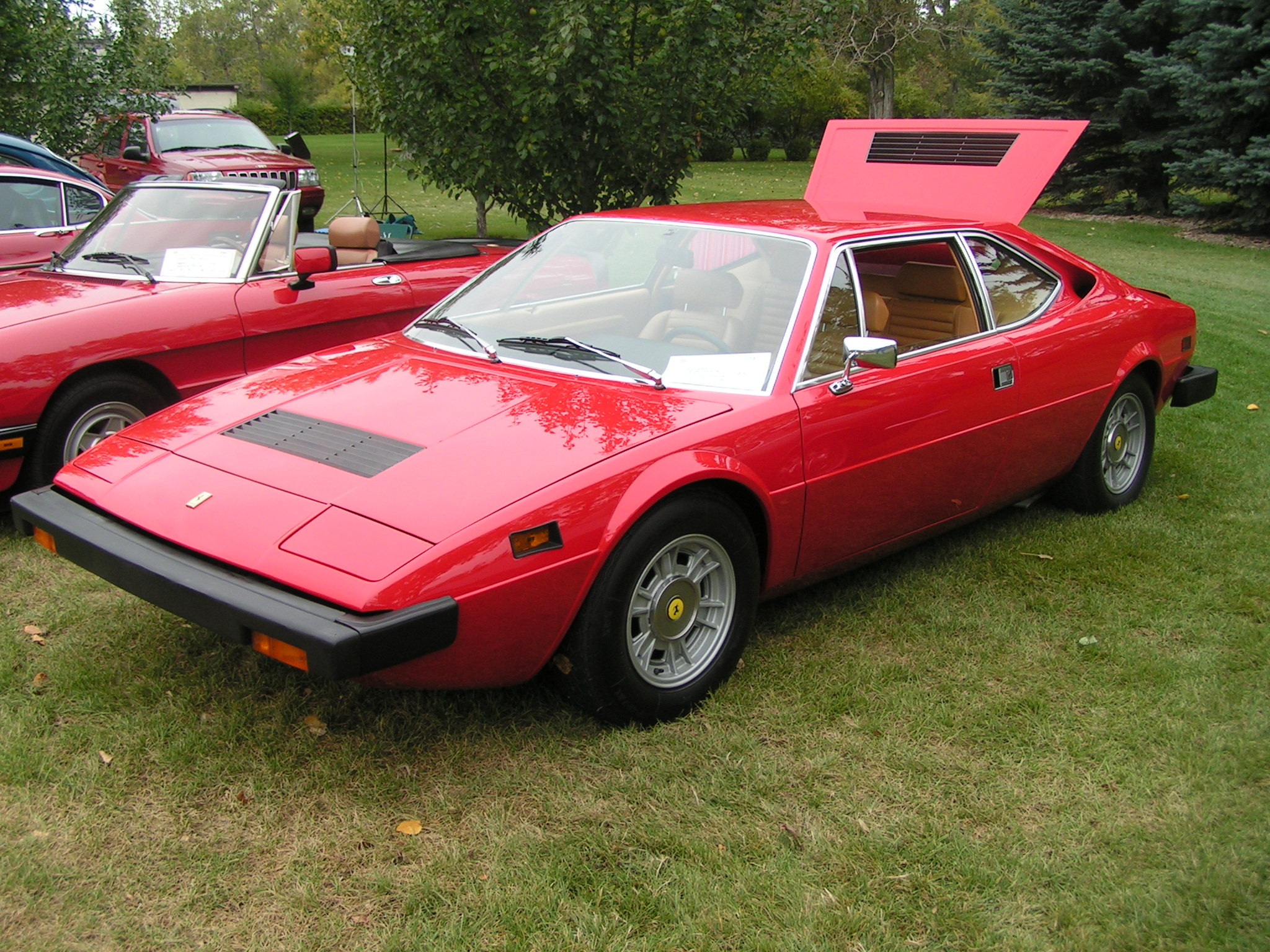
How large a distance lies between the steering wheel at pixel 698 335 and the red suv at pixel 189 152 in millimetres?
10204

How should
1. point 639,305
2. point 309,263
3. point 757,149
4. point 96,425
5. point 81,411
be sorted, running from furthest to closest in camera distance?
point 757,149
point 309,263
point 96,425
point 81,411
point 639,305

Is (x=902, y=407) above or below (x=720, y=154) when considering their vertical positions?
below

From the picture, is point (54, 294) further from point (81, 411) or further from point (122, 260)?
point (81, 411)

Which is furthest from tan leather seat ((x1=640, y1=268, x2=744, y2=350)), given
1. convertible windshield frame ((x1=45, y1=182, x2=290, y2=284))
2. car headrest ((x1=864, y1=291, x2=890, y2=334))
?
convertible windshield frame ((x1=45, y1=182, x2=290, y2=284))

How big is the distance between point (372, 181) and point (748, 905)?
954 inches

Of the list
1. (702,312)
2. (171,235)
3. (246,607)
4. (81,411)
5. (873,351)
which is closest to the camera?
(246,607)

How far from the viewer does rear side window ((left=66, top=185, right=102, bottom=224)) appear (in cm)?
781

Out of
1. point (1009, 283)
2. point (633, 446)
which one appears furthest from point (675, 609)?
point (1009, 283)

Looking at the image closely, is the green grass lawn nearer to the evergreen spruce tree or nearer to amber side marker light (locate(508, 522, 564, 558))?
amber side marker light (locate(508, 522, 564, 558))

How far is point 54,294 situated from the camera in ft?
16.7

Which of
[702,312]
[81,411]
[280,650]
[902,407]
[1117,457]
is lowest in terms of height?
[1117,457]

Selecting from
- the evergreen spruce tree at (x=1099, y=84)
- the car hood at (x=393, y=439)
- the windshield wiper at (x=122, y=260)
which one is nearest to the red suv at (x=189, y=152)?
the windshield wiper at (x=122, y=260)

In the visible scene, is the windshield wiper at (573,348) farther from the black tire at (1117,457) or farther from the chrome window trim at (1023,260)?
the black tire at (1117,457)

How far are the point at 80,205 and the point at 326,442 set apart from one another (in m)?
5.86
